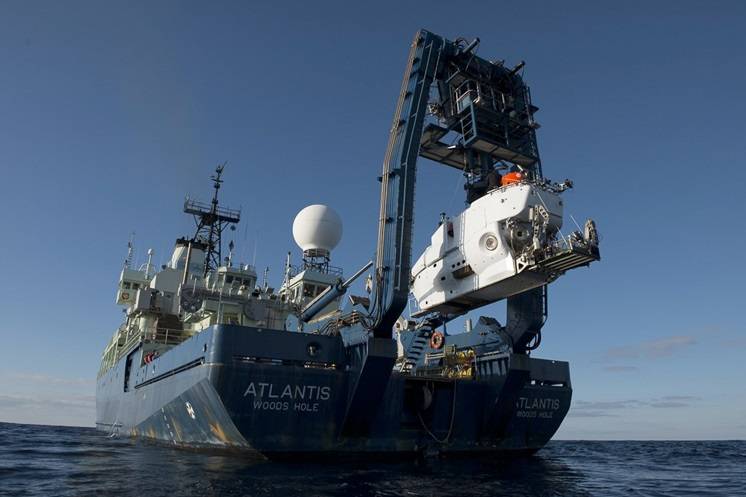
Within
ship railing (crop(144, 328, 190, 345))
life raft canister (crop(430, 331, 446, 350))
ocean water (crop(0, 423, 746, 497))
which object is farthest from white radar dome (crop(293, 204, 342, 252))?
ocean water (crop(0, 423, 746, 497))

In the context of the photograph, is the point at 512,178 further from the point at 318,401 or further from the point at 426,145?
the point at 318,401

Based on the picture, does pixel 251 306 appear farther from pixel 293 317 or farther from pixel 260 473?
pixel 260 473

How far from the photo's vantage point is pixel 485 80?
84.8 feet

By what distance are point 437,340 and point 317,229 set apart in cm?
1976

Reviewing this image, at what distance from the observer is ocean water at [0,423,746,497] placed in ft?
44.2

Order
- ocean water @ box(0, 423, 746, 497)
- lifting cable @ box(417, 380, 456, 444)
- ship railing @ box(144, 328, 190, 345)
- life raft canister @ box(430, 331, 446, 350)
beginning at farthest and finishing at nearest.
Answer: ship railing @ box(144, 328, 190, 345), life raft canister @ box(430, 331, 446, 350), lifting cable @ box(417, 380, 456, 444), ocean water @ box(0, 423, 746, 497)

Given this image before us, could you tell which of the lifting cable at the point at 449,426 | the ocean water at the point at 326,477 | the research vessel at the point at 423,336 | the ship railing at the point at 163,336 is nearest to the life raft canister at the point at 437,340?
the research vessel at the point at 423,336

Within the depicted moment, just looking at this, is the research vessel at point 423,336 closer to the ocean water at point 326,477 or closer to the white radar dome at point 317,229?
the ocean water at point 326,477

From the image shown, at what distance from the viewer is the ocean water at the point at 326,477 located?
13.5 m

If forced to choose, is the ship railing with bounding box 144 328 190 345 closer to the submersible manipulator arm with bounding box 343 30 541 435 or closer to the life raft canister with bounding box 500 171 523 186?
the submersible manipulator arm with bounding box 343 30 541 435

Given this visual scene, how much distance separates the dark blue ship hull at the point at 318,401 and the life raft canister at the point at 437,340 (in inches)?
152

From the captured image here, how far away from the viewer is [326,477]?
52.3ft

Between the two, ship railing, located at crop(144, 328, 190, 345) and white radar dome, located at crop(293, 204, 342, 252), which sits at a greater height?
white radar dome, located at crop(293, 204, 342, 252)

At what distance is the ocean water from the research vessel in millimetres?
1707
